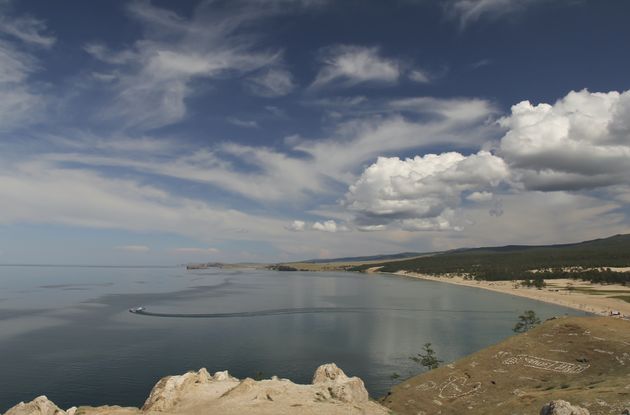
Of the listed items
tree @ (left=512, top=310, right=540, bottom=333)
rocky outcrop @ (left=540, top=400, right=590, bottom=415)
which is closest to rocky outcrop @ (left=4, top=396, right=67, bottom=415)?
rocky outcrop @ (left=540, top=400, right=590, bottom=415)

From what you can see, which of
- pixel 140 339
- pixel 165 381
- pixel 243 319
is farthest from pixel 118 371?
pixel 243 319

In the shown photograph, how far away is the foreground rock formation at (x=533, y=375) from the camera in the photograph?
45500 millimetres

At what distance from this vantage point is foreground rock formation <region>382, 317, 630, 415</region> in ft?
149

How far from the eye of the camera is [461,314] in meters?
164

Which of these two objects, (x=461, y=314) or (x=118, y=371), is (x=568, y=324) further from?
(x=461, y=314)

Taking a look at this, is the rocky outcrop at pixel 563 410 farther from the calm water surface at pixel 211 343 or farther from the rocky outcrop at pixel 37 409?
the rocky outcrop at pixel 37 409

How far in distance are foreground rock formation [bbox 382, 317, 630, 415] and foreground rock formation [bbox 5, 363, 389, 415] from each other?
9009 millimetres

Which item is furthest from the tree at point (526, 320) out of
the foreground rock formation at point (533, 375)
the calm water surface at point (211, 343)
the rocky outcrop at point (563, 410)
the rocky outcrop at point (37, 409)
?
the rocky outcrop at point (37, 409)

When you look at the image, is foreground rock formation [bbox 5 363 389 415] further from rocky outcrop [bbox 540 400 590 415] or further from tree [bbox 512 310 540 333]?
tree [bbox 512 310 540 333]

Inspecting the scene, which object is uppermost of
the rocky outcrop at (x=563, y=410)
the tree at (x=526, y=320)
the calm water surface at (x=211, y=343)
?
the rocky outcrop at (x=563, y=410)

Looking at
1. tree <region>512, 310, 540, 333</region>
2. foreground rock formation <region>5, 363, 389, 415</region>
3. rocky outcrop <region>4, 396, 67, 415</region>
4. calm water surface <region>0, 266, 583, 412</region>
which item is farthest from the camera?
tree <region>512, 310, 540, 333</region>

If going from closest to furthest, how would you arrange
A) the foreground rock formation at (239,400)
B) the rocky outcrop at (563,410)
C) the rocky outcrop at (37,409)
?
the rocky outcrop at (563,410)
the foreground rock formation at (239,400)
the rocky outcrop at (37,409)

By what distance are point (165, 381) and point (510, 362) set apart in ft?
157

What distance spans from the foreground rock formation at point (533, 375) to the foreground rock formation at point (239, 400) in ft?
29.6
